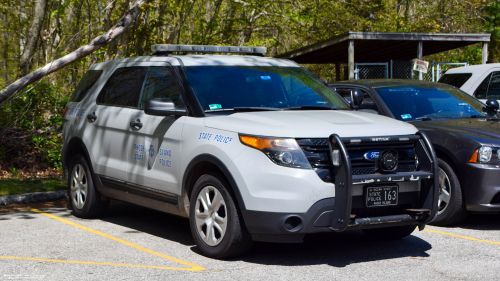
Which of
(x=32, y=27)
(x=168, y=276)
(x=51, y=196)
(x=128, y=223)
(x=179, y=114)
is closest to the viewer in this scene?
(x=168, y=276)

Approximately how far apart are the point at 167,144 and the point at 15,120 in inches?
285

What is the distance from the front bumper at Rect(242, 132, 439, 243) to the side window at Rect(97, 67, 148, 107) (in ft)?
7.80

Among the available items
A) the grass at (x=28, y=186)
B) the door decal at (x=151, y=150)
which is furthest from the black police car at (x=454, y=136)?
the grass at (x=28, y=186)

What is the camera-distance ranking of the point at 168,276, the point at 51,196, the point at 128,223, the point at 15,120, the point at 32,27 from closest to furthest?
the point at 168,276 < the point at 128,223 < the point at 51,196 < the point at 15,120 < the point at 32,27

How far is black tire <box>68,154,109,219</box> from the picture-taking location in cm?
740

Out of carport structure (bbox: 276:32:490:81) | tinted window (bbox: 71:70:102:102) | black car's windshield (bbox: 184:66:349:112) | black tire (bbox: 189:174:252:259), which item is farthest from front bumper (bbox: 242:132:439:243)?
carport structure (bbox: 276:32:490:81)

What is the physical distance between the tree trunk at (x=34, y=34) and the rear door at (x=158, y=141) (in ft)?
32.6

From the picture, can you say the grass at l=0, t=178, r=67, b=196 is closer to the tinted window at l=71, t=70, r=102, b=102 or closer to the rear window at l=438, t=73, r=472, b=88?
the tinted window at l=71, t=70, r=102, b=102

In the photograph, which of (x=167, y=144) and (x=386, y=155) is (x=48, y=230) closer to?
(x=167, y=144)

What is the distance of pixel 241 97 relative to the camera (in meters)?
6.03

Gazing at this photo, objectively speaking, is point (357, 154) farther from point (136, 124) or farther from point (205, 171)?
point (136, 124)

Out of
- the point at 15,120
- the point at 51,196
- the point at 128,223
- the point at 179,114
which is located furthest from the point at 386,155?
the point at 15,120

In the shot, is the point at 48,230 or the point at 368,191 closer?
the point at 368,191

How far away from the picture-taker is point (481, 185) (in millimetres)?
6480
